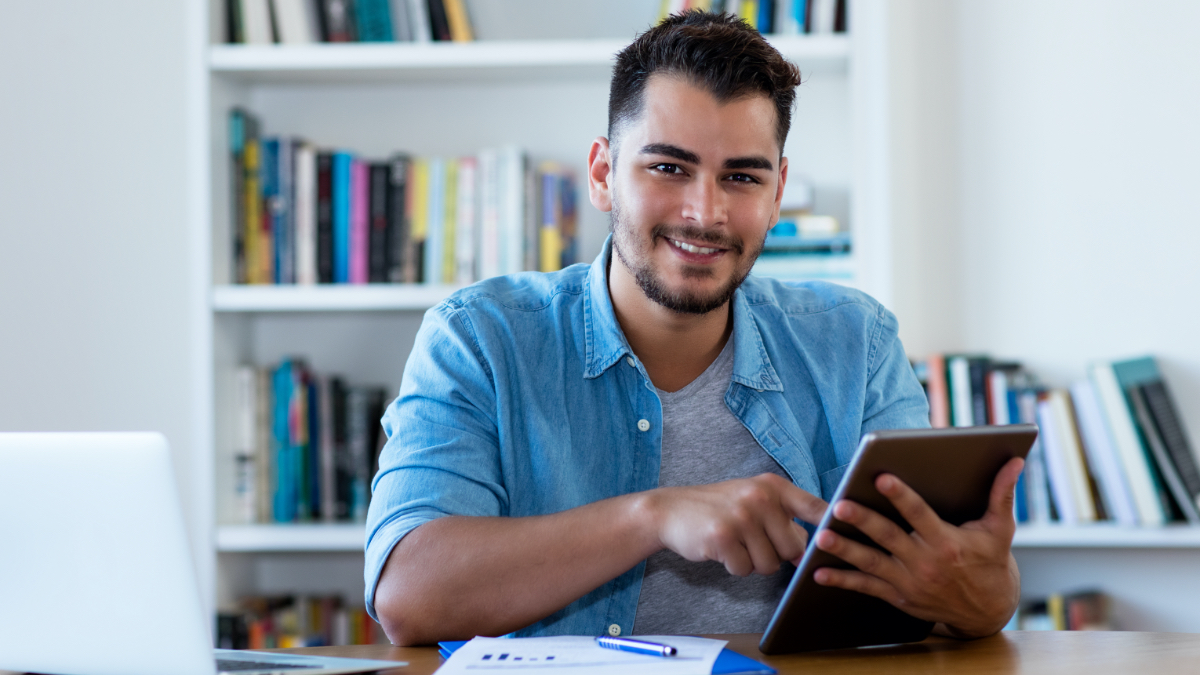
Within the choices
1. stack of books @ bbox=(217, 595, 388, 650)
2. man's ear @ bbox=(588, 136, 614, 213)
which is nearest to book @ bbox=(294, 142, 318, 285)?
stack of books @ bbox=(217, 595, 388, 650)

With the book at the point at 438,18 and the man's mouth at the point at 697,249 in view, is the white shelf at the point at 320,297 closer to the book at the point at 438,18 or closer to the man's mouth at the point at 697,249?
the book at the point at 438,18

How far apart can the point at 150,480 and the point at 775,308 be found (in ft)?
2.88

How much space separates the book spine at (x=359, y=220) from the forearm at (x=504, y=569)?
1.24 m

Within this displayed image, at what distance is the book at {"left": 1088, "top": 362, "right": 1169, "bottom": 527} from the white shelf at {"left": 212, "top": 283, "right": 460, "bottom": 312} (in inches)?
52.4

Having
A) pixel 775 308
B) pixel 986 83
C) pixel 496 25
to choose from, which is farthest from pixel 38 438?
pixel 986 83

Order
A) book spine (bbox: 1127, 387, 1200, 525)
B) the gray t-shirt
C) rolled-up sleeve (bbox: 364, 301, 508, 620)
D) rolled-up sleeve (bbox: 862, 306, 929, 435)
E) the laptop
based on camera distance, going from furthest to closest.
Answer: book spine (bbox: 1127, 387, 1200, 525)
rolled-up sleeve (bbox: 862, 306, 929, 435)
the gray t-shirt
rolled-up sleeve (bbox: 364, 301, 508, 620)
the laptop

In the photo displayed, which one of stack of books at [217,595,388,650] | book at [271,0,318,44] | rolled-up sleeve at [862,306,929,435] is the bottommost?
stack of books at [217,595,388,650]

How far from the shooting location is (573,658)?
0.78 meters

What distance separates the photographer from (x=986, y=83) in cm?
220

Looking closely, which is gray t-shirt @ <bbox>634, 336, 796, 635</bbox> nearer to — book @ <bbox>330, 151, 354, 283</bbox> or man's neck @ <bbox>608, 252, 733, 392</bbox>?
man's neck @ <bbox>608, 252, 733, 392</bbox>

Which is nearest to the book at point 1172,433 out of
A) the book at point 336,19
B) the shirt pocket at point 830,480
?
the shirt pocket at point 830,480

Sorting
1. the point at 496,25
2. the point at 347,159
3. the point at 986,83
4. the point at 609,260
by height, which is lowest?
the point at 609,260

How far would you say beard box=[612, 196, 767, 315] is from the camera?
1213mm

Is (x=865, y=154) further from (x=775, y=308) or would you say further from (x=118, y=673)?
(x=118, y=673)
